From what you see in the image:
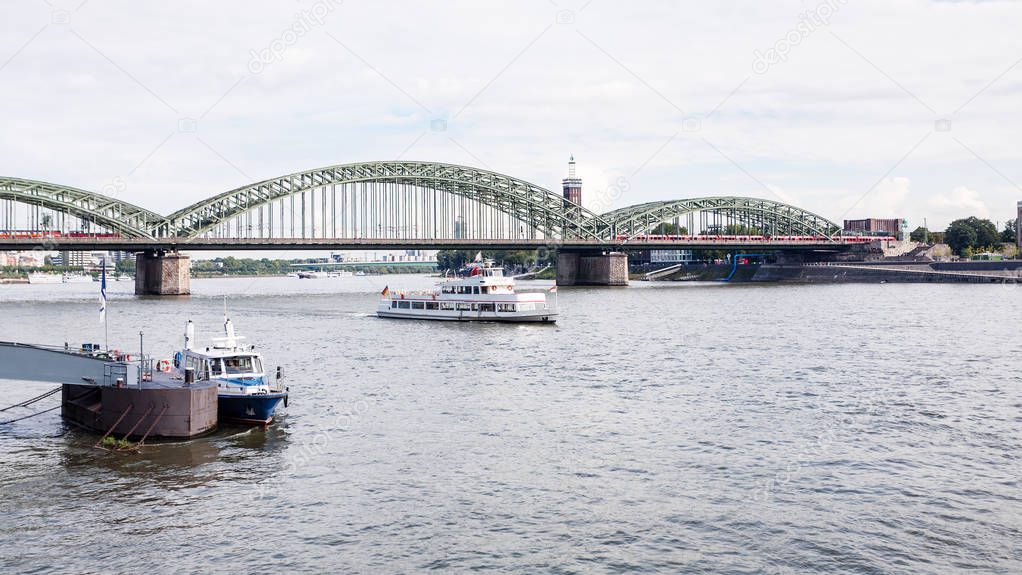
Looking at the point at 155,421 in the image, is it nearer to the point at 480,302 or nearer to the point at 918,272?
the point at 480,302

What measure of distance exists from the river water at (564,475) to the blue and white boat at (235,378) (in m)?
1.33

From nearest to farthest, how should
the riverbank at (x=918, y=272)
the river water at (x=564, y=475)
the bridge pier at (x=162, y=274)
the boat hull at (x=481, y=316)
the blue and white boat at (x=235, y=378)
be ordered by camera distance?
the river water at (x=564, y=475) → the blue and white boat at (x=235, y=378) → the boat hull at (x=481, y=316) → the bridge pier at (x=162, y=274) → the riverbank at (x=918, y=272)

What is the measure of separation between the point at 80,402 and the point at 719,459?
954 inches

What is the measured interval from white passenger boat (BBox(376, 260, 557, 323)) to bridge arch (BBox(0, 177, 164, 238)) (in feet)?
247

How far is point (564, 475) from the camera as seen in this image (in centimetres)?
2809

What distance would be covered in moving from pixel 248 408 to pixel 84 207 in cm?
12724

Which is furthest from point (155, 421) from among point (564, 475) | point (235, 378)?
point (564, 475)

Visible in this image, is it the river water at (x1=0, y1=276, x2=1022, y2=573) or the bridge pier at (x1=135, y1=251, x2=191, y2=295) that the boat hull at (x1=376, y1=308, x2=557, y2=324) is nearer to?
the river water at (x1=0, y1=276, x2=1022, y2=573)

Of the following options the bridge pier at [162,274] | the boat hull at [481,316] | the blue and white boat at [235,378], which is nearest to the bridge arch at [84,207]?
the bridge pier at [162,274]

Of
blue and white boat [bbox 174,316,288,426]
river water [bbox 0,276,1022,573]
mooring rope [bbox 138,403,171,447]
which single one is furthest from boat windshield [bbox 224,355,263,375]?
mooring rope [bbox 138,403,171,447]

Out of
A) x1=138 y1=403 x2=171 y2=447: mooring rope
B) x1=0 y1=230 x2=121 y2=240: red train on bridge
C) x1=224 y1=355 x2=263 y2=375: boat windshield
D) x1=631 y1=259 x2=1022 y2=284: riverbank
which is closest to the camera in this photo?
x1=138 y1=403 x2=171 y2=447: mooring rope

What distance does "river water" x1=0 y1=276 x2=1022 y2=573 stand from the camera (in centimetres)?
2159

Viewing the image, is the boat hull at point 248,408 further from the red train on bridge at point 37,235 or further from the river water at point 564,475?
the red train on bridge at point 37,235

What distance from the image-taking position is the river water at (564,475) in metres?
21.6
